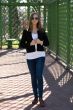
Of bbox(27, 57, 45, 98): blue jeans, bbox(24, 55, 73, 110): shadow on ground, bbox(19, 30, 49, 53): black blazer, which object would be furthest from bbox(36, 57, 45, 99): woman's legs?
→ bbox(24, 55, 73, 110): shadow on ground

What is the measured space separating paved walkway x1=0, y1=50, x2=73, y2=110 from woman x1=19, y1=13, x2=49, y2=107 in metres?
0.48

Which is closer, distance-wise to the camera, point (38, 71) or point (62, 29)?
point (38, 71)

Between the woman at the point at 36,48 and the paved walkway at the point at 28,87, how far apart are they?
0.48m

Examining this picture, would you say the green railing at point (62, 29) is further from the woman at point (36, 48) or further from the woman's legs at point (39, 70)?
the woman's legs at point (39, 70)

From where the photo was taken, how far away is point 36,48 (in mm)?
7910

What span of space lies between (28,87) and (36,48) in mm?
2452

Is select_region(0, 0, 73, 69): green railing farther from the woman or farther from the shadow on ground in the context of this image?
the woman

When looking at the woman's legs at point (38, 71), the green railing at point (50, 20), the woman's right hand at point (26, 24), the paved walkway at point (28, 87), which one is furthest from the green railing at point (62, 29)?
the woman's legs at point (38, 71)

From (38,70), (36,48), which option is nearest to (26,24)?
(36,48)

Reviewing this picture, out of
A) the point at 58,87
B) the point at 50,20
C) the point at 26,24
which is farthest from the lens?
the point at 50,20

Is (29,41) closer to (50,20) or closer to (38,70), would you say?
(38,70)

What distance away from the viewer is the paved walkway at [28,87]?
8.08 metres

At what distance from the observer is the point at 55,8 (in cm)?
1694

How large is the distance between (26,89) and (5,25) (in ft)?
43.4
